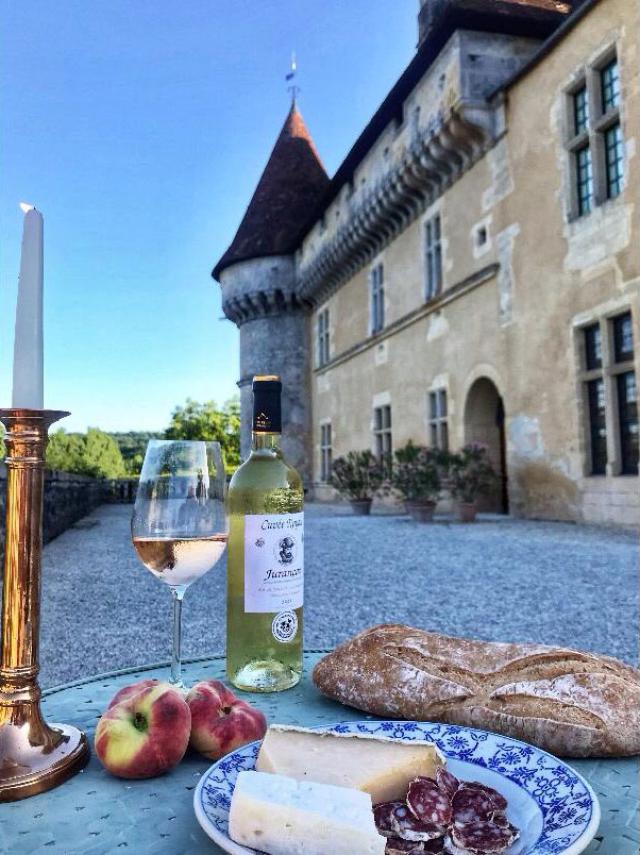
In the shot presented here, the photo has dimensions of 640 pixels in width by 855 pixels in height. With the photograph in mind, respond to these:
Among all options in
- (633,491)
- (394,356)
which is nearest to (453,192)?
(394,356)

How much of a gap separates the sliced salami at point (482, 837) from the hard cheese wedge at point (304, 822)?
86mm

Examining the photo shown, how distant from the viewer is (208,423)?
140ft

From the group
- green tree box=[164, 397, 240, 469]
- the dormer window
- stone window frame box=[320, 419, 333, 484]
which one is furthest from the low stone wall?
green tree box=[164, 397, 240, 469]

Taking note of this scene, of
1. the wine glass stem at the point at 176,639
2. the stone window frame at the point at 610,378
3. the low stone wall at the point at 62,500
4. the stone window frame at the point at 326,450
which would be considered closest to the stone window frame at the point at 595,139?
the stone window frame at the point at 610,378

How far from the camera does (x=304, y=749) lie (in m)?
0.67

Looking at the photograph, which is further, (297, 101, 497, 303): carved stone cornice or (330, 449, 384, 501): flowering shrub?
(330, 449, 384, 501): flowering shrub

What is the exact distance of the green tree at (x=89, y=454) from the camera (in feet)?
45.1

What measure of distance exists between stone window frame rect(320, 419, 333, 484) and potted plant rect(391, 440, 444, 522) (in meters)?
7.88

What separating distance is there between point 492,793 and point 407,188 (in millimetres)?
12673

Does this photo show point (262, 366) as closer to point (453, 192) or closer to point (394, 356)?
point (394, 356)

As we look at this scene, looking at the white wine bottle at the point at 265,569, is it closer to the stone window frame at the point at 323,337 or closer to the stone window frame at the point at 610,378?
the stone window frame at the point at 610,378

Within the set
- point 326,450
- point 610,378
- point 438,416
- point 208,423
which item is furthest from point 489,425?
point 208,423

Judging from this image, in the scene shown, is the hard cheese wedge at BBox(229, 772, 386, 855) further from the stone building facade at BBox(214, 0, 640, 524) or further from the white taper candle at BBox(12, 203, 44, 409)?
the stone building facade at BBox(214, 0, 640, 524)

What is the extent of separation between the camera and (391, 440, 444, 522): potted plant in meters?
9.49
